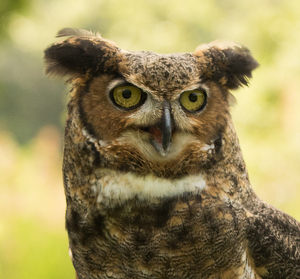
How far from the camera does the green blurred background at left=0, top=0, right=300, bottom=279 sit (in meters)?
3.36

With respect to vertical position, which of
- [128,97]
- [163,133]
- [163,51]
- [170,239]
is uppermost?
[163,51]

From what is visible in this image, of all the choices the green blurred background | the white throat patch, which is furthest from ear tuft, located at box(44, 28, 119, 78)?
the green blurred background

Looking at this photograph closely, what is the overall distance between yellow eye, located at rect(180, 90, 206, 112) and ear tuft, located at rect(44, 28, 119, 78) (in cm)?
22

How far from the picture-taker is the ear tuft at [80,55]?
1.06m

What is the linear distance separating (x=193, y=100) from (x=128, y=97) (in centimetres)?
19

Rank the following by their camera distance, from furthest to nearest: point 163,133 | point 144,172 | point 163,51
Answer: point 163,51 → point 144,172 → point 163,133

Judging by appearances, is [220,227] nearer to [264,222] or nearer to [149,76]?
[264,222]

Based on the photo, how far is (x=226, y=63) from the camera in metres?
1.14

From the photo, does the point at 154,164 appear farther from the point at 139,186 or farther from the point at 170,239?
the point at 170,239

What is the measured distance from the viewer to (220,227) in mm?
1067

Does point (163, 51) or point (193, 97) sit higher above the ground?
point (163, 51)

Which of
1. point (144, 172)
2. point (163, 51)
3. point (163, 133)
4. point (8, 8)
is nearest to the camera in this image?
point (163, 133)

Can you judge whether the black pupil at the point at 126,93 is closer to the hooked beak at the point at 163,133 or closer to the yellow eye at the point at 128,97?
the yellow eye at the point at 128,97

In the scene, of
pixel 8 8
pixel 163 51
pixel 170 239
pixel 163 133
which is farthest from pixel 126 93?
pixel 163 51
